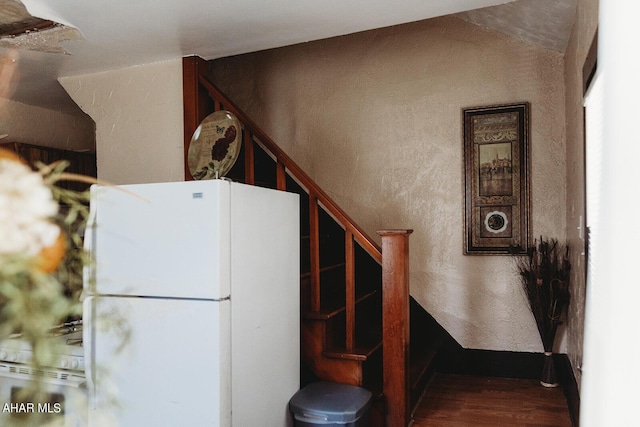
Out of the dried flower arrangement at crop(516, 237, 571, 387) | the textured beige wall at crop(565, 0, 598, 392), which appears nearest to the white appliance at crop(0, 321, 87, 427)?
the textured beige wall at crop(565, 0, 598, 392)

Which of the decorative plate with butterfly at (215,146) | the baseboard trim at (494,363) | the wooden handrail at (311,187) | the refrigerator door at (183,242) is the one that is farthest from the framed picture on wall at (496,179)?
the refrigerator door at (183,242)

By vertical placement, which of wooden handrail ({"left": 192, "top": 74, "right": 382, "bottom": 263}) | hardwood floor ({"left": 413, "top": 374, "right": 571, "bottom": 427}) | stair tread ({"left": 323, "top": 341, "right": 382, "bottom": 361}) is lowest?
hardwood floor ({"left": 413, "top": 374, "right": 571, "bottom": 427})

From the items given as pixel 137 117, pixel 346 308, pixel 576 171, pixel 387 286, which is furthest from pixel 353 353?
pixel 137 117

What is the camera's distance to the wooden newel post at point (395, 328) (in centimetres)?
246

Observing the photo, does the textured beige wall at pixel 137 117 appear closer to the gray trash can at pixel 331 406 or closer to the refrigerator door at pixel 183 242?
the refrigerator door at pixel 183 242

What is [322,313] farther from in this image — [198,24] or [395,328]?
[198,24]

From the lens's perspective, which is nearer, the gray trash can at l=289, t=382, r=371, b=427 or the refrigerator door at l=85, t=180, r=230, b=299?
the refrigerator door at l=85, t=180, r=230, b=299

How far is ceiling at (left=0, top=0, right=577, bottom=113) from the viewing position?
86.5 inches

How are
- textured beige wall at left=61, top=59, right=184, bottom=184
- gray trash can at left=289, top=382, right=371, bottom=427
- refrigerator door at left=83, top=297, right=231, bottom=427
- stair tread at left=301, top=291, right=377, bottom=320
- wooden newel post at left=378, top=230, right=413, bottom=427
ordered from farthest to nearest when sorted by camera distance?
textured beige wall at left=61, top=59, right=184, bottom=184 < stair tread at left=301, top=291, right=377, bottom=320 < wooden newel post at left=378, top=230, right=413, bottom=427 < gray trash can at left=289, top=382, right=371, bottom=427 < refrigerator door at left=83, top=297, right=231, bottom=427

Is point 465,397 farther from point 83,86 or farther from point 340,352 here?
point 83,86

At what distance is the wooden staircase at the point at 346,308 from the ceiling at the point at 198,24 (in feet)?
1.11

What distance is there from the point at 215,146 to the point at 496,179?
198 cm

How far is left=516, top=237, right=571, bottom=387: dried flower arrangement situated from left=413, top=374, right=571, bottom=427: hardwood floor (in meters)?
0.23

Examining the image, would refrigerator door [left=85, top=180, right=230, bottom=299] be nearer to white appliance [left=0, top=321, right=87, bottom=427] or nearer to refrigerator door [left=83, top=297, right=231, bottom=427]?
refrigerator door [left=83, top=297, right=231, bottom=427]
